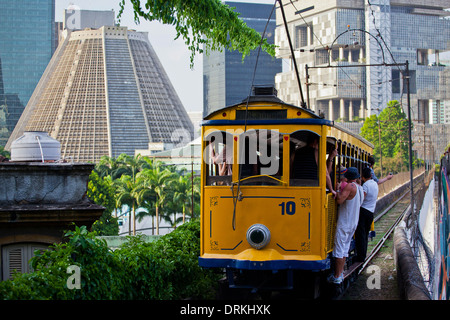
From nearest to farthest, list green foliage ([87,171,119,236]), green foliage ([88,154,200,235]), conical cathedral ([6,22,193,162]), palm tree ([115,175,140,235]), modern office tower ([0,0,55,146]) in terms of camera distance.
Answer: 1. green foliage ([87,171,119,236])
2. green foliage ([88,154,200,235])
3. palm tree ([115,175,140,235])
4. conical cathedral ([6,22,193,162])
5. modern office tower ([0,0,55,146])

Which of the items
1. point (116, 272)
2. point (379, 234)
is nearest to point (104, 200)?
point (379, 234)

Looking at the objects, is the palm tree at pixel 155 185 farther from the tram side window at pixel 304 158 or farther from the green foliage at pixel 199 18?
the tram side window at pixel 304 158

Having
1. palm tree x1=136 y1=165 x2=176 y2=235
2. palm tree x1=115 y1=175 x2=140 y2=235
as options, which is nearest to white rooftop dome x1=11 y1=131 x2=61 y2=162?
palm tree x1=136 y1=165 x2=176 y2=235

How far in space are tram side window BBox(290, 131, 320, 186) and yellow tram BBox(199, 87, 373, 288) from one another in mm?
15

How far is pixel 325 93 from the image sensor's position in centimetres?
14450

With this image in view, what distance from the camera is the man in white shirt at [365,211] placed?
12133 mm

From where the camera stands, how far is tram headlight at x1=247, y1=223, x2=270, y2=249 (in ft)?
32.0

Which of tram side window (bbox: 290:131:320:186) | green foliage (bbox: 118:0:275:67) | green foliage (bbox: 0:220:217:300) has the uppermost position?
green foliage (bbox: 118:0:275:67)

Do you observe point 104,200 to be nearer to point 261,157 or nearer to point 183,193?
point 183,193

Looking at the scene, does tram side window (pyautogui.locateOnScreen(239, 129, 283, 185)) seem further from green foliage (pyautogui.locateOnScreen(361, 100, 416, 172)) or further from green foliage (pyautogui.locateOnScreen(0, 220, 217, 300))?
green foliage (pyautogui.locateOnScreen(361, 100, 416, 172))

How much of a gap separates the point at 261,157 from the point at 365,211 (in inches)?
114

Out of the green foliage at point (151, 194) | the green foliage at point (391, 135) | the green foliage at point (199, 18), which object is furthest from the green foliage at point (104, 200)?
the green foliage at point (199, 18)

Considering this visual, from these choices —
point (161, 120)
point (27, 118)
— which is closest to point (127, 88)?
point (161, 120)

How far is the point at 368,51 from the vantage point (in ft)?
446
